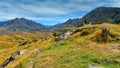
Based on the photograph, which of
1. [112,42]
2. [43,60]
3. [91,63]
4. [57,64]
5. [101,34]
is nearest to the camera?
[91,63]

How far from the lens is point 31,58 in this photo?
67438mm

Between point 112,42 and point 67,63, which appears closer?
point 67,63

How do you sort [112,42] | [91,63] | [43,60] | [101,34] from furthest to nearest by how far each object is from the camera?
[101,34] → [112,42] → [43,60] → [91,63]

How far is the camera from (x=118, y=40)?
2569 inches

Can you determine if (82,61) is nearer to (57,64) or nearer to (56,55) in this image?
(57,64)

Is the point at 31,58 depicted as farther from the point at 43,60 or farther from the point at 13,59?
the point at 13,59

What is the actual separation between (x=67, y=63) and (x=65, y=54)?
713cm

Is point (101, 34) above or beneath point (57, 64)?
above

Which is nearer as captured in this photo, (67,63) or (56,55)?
(67,63)

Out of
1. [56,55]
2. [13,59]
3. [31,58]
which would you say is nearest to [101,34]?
[56,55]

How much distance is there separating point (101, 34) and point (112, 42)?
5.51 meters

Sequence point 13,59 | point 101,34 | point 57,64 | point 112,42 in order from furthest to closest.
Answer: point 13,59 → point 101,34 → point 112,42 → point 57,64

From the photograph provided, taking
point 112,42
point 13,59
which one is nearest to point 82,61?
point 112,42

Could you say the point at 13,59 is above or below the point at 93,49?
below
